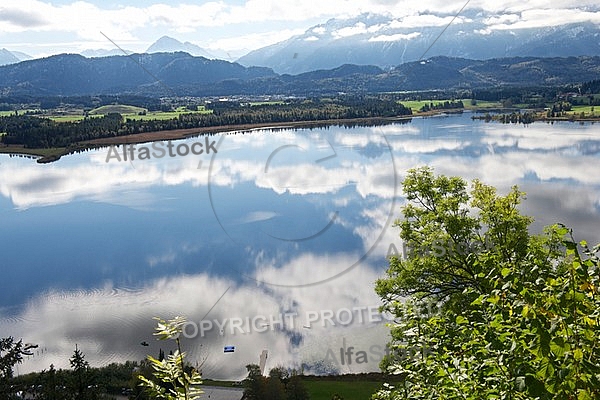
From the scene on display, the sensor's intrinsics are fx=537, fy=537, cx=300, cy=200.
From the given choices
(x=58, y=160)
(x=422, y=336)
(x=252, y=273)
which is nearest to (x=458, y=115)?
(x=58, y=160)

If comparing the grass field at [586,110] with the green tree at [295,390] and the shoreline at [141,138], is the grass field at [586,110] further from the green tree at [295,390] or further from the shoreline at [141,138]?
the green tree at [295,390]

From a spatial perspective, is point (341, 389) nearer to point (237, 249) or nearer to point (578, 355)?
point (237, 249)

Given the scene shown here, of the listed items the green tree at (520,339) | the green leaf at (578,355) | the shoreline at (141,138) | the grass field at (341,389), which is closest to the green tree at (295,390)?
the grass field at (341,389)

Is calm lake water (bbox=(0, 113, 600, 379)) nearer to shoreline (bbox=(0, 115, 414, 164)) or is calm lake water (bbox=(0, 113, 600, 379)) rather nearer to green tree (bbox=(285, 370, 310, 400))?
green tree (bbox=(285, 370, 310, 400))

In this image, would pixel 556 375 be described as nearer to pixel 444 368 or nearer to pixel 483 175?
pixel 444 368

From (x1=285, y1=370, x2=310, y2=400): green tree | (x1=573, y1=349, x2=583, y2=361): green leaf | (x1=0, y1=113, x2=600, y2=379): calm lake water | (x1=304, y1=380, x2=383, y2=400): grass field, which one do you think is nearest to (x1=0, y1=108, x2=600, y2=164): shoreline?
(x1=0, y1=113, x2=600, y2=379): calm lake water
